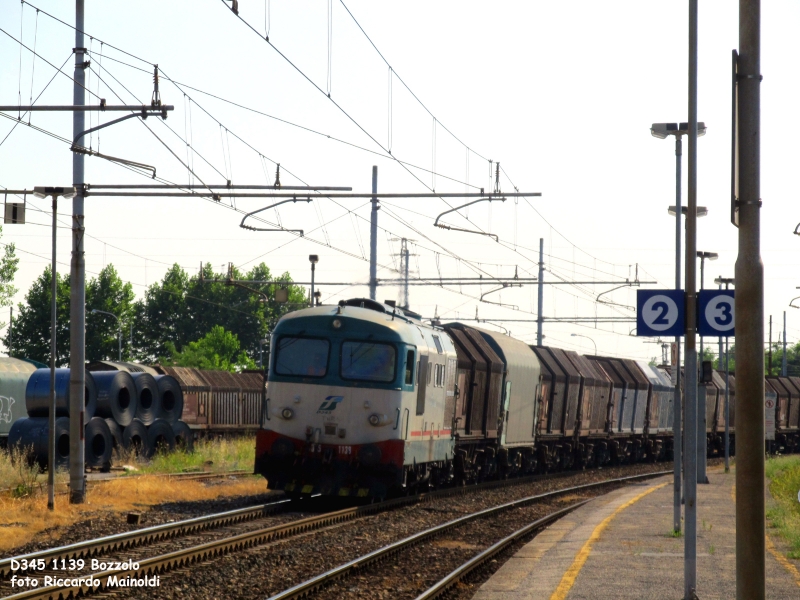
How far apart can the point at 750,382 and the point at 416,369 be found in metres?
13.4

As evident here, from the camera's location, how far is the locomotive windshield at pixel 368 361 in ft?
61.6

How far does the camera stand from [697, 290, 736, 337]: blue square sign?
999 cm

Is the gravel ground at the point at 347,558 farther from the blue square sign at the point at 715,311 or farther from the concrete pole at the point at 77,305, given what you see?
the concrete pole at the point at 77,305

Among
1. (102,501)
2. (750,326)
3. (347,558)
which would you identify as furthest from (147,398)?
(750,326)

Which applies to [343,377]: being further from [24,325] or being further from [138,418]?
[24,325]

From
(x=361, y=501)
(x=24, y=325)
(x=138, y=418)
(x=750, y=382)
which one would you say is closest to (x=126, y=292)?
(x=24, y=325)

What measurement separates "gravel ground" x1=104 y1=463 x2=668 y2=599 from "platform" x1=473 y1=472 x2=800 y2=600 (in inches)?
38.7

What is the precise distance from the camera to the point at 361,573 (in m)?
12.3

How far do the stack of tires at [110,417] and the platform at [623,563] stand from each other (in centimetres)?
1185

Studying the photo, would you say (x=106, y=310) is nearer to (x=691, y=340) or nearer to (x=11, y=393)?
(x=11, y=393)

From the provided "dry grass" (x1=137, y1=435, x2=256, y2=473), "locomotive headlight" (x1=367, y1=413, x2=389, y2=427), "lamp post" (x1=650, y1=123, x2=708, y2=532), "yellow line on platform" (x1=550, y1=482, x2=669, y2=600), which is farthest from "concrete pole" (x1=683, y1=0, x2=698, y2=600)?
"dry grass" (x1=137, y1=435, x2=256, y2=473)

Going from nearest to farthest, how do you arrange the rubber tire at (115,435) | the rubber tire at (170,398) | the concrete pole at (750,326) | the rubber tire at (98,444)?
the concrete pole at (750,326)
the rubber tire at (98,444)
the rubber tire at (115,435)
the rubber tire at (170,398)

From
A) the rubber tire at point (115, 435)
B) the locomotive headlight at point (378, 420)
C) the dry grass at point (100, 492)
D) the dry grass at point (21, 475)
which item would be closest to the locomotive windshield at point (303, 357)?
the locomotive headlight at point (378, 420)

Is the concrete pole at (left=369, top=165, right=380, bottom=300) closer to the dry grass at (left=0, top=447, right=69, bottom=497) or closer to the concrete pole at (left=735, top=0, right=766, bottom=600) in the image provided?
the dry grass at (left=0, top=447, right=69, bottom=497)
